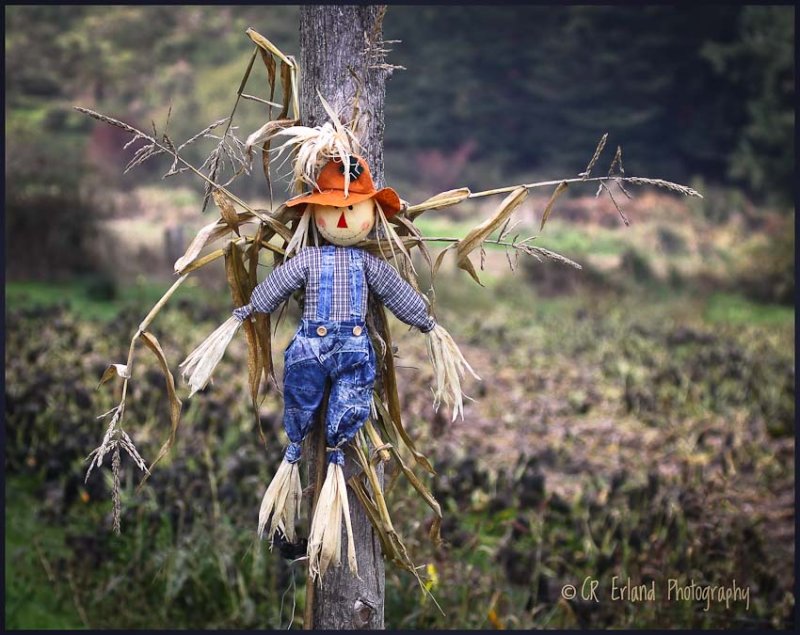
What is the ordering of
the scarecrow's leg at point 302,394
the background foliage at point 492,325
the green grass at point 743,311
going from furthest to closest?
1. the green grass at point 743,311
2. the background foliage at point 492,325
3. the scarecrow's leg at point 302,394

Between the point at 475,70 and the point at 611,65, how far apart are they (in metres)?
2.20

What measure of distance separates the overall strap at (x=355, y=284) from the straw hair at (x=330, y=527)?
0.45m

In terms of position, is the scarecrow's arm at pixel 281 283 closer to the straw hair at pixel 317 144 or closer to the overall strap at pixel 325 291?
the overall strap at pixel 325 291

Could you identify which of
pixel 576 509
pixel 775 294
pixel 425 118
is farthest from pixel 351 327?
pixel 425 118

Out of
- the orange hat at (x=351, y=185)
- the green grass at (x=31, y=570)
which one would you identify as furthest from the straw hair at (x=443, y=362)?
the green grass at (x=31, y=570)

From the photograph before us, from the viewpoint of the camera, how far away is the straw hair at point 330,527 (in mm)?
2703

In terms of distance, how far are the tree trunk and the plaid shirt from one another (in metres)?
0.32

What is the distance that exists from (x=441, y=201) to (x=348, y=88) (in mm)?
432

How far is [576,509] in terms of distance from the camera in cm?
523

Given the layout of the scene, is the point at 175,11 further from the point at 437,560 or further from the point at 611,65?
the point at 437,560

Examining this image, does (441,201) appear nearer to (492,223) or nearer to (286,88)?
(492,223)

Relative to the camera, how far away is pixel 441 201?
2.82 meters

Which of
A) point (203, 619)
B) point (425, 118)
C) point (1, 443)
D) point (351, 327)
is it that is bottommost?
point (203, 619)

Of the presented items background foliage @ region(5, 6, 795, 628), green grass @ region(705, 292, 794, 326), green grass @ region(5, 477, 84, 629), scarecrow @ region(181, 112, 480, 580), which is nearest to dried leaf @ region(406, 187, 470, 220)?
scarecrow @ region(181, 112, 480, 580)
